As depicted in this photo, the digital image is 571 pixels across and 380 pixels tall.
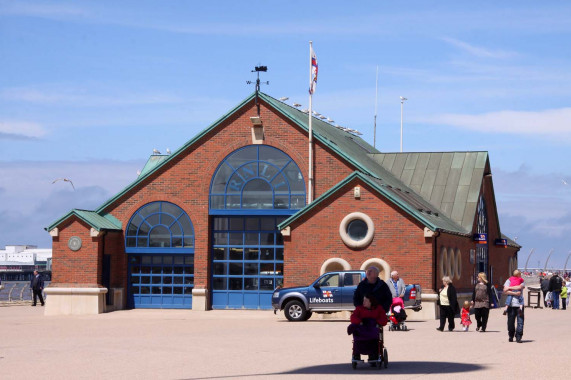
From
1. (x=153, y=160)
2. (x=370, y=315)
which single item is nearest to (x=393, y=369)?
(x=370, y=315)

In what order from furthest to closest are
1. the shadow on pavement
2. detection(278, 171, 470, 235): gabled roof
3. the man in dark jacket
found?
the man in dark jacket, detection(278, 171, 470, 235): gabled roof, the shadow on pavement

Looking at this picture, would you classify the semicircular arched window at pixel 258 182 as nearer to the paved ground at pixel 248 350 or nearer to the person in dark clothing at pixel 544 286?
the paved ground at pixel 248 350

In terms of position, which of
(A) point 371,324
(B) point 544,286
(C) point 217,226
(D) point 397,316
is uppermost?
(C) point 217,226

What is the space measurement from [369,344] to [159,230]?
25.7 metres

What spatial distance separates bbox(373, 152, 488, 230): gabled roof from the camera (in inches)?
1772

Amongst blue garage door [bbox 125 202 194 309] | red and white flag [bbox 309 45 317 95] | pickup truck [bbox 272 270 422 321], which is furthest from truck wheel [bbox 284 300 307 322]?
red and white flag [bbox 309 45 317 95]

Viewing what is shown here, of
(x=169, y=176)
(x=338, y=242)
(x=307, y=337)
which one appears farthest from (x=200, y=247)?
(x=307, y=337)

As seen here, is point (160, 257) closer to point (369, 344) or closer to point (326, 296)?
point (326, 296)

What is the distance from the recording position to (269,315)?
37062 mm

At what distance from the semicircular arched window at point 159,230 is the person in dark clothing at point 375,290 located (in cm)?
2440

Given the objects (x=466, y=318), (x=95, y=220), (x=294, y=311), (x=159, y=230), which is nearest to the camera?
(x=466, y=318)

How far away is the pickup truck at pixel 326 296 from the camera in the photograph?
106 feet

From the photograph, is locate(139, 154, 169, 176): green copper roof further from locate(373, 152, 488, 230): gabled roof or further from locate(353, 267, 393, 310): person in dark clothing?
locate(353, 267, 393, 310): person in dark clothing

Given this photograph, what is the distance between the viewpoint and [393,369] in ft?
54.3
